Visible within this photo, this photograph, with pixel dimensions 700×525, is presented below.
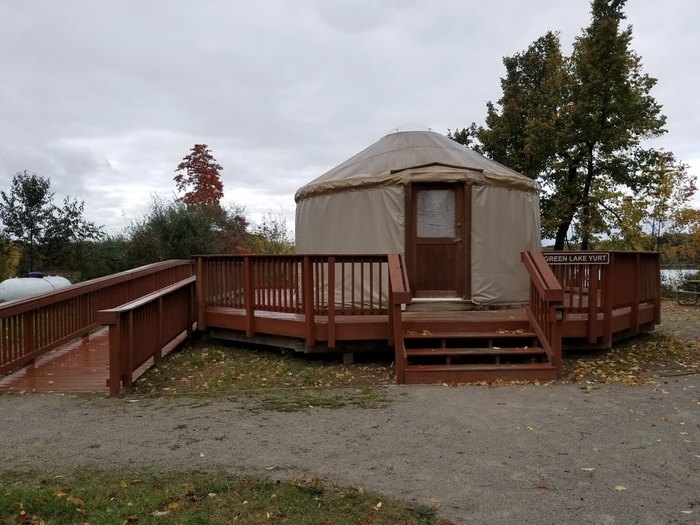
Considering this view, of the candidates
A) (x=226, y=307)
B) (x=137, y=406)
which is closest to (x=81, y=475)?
(x=137, y=406)

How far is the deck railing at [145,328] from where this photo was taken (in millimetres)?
4633

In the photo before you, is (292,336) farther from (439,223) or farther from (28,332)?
(28,332)

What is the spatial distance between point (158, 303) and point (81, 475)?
3132 mm

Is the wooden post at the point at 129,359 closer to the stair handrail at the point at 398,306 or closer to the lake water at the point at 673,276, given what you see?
the stair handrail at the point at 398,306

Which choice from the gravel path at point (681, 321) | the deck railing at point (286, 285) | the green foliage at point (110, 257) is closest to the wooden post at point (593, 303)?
the deck railing at point (286, 285)

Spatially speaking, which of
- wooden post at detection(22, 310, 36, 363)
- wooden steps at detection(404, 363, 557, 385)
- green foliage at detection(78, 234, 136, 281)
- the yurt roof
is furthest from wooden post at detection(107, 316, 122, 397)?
green foliage at detection(78, 234, 136, 281)

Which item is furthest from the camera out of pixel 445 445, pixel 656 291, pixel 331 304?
pixel 656 291

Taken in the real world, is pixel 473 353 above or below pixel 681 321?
above

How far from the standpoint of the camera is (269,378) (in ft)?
18.3

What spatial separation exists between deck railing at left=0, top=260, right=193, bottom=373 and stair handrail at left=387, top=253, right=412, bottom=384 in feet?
12.5

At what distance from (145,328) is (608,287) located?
5194mm

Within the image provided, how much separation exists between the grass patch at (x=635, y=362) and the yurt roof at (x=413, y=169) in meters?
2.64

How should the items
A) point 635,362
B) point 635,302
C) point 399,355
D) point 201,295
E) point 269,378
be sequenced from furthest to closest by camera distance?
1. point 201,295
2. point 635,302
3. point 635,362
4. point 269,378
5. point 399,355

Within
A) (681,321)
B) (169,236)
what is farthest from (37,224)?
(681,321)
